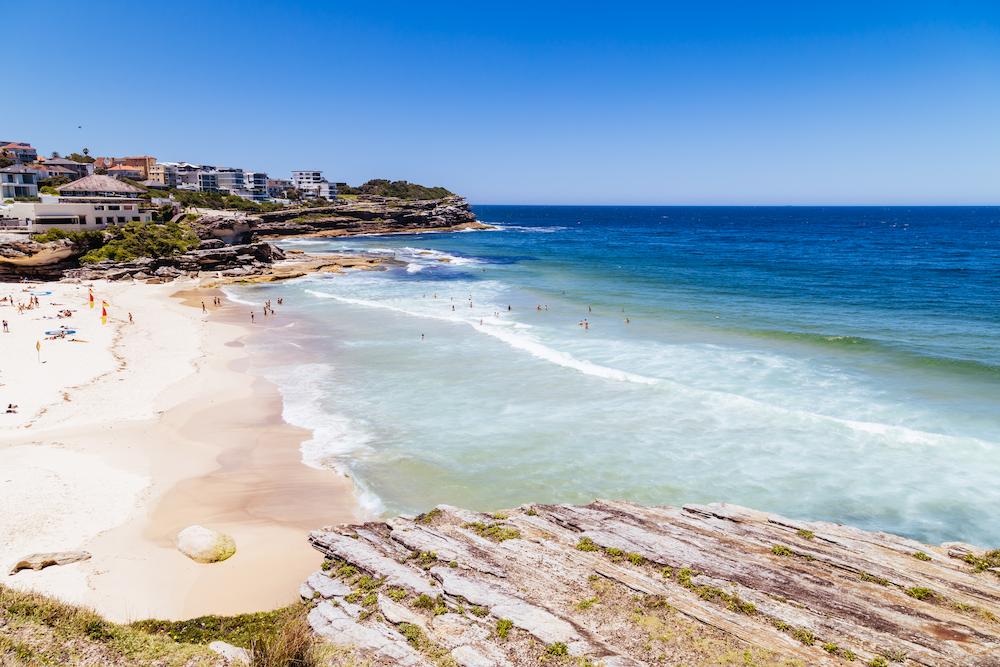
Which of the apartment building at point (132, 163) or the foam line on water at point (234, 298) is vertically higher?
the apartment building at point (132, 163)

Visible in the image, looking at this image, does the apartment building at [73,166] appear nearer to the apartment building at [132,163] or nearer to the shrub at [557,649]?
the apartment building at [132,163]

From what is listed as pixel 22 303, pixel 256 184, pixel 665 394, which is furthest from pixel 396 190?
pixel 665 394

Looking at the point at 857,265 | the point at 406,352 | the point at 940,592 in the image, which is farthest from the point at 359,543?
the point at 857,265

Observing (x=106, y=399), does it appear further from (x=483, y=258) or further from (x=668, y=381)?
(x=483, y=258)

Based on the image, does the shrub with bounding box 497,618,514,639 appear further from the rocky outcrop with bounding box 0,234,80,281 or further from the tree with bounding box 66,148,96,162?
the tree with bounding box 66,148,96,162

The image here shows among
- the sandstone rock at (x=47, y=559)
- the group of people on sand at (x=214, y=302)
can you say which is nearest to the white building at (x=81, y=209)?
the group of people on sand at (x=214, y=302)

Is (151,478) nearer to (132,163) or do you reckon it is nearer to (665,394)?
(665,394)
